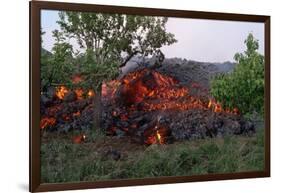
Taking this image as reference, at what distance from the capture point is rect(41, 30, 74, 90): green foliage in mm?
4188

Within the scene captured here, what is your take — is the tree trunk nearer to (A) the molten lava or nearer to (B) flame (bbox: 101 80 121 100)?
(B) flame (bbox: 101 80 121 100)

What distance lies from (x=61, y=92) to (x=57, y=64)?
21cm

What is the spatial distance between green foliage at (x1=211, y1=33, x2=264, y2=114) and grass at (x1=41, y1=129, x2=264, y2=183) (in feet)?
0.87

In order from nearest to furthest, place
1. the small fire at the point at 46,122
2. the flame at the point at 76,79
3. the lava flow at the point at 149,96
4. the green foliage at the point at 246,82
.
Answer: the small fire at the point at 46,122 → the flame at the point at 76,79 → the lava flow at the point at 149,96 → the green foliage at the point at 246,82

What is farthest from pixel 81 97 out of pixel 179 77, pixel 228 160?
pixel 228 160

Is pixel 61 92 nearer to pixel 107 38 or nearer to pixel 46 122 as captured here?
pixel 46 122

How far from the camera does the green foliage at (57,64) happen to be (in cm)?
419

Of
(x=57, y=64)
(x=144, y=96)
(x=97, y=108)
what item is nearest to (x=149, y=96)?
(x=144, y=96)

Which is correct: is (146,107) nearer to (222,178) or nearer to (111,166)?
(111,166)

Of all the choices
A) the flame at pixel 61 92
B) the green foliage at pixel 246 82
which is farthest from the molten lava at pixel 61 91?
the green foliage at pixel 246 82

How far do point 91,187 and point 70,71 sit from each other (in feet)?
2.94

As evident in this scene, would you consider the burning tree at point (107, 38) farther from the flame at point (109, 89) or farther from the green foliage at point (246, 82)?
the green foliage at point (246, 82)

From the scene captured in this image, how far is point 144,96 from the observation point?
450 cm

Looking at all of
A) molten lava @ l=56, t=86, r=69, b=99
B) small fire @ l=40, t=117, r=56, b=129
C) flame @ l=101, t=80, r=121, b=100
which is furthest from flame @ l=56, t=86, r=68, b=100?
flame @ l=101, t=80, r=121, b=100
